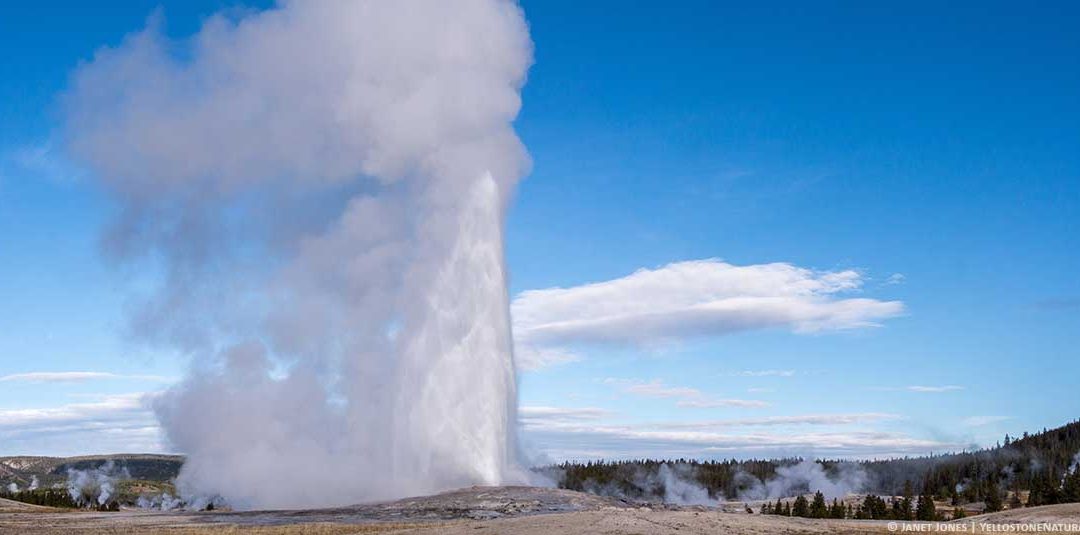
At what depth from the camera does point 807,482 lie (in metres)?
170

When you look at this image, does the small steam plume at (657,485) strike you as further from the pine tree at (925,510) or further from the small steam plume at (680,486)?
the pine tree at (925,510)

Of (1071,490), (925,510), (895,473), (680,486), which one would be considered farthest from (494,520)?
(895,473)

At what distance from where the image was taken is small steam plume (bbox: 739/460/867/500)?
160 m

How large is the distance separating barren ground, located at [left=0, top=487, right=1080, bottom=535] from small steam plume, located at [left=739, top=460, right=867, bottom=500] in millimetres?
107114

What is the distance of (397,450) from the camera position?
6600 centimetres

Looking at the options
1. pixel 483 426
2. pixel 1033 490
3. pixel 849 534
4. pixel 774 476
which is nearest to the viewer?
pixel 849 534

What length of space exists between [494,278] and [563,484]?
71.5 meters

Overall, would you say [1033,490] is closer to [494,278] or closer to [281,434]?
[494,278]

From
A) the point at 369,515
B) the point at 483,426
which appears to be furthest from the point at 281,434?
the point at 369,515

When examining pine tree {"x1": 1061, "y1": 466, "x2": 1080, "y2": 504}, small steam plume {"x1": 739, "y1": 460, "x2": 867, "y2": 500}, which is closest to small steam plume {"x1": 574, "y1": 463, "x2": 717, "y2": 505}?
small steam plume {"x1": 739, "y1": 460, "x2": 867, "y2": 500}

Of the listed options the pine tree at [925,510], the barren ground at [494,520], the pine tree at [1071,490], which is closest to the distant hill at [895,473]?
the pine tree at [1071,490]

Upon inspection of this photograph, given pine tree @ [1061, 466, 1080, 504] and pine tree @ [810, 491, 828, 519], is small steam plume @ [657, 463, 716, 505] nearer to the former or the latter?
pine tree @ [1061, 466, 1080, 504]

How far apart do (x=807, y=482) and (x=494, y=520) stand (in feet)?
471

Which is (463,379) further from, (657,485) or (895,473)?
(895,473)
